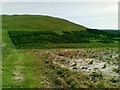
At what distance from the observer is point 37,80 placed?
1105 inches

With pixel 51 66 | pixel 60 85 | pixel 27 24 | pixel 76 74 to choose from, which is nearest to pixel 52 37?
pixel 27 24

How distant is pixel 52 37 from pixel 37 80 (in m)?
57.1

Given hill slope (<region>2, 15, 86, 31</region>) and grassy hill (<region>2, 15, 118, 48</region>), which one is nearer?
grassy hill (<region>2, 15, 118, 48</region>)

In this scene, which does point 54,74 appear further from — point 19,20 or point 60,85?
point 19,20

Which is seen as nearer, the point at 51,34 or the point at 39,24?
the point at 51,34

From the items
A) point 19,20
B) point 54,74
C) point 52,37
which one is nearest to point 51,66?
point 54,74

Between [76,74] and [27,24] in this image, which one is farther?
[27,24]

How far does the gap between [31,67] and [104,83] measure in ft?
37.9

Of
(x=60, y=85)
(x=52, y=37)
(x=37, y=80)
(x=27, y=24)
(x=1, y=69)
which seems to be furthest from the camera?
(x=27, y=24)

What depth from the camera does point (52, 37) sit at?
8500 centimetres

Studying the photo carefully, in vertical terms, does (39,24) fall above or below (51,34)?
above

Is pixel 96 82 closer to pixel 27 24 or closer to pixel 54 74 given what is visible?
pixel 54 74

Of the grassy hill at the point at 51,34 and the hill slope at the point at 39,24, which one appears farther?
the hill slope at the point at 39,24

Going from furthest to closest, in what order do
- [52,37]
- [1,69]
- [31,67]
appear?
[52,37] → [31,67] → [1,69]
